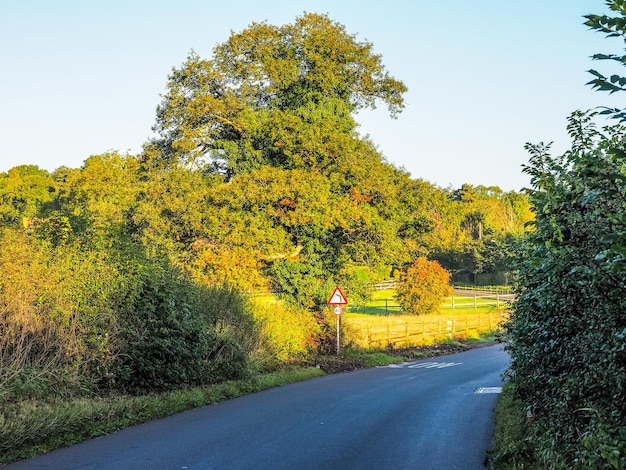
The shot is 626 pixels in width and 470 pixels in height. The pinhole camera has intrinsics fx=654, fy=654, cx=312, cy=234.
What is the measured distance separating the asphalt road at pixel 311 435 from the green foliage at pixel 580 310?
7.69ft

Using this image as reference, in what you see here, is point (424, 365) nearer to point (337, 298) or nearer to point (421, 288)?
point (337, 298)

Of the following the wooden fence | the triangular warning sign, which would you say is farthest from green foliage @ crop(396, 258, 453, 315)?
the triangular warning sign

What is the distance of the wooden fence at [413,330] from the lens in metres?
31.2

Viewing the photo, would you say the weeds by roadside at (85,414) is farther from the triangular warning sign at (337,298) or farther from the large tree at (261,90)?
the large tree at (261,90)

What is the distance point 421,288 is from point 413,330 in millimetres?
7755

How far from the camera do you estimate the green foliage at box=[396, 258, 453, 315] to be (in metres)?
43.6

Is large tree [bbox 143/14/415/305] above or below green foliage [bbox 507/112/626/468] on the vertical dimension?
above

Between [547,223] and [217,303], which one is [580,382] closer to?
[547,223]

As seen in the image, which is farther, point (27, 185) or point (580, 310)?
point (27, 185)

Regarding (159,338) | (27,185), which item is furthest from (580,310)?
(27,185)

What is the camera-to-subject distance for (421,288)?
4359cm

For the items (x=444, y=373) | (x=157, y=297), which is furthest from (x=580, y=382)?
(x=444, y=373)

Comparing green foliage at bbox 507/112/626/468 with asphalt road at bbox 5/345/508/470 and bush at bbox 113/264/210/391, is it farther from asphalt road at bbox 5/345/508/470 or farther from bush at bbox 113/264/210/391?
bush at bbox 113/264/210/391

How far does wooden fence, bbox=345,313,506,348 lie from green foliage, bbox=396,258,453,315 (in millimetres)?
2387
